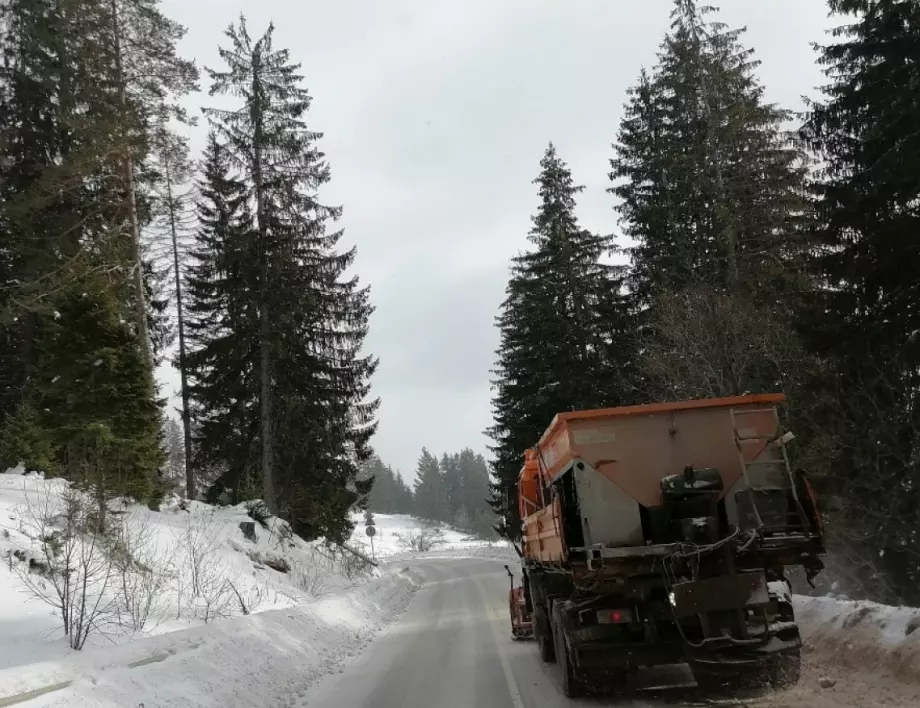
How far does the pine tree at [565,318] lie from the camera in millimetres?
25750

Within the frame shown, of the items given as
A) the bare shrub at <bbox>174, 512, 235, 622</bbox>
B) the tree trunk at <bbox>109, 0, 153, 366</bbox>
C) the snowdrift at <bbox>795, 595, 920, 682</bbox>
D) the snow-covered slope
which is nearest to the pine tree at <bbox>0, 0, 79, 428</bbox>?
the tree trunk at <bbox>109, 0, 153, 366</bbox>

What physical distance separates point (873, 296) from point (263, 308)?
58.8 ft

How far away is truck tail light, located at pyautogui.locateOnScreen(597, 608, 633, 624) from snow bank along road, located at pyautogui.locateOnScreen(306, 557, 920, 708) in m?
0.87

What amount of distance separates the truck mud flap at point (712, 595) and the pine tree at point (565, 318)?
18065 millimetres

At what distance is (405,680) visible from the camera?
8.92 metres

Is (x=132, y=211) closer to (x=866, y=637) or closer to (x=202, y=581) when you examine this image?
(x=202, y=581)

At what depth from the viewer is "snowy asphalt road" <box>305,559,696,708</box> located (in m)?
7.43

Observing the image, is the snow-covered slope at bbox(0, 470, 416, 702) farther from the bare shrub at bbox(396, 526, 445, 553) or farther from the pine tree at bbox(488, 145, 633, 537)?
the bare shrub at bbox(396, 526, 445, 553)

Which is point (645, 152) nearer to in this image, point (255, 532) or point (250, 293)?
point (250, 293)

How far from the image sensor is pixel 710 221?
21.7 m

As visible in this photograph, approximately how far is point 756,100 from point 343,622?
20.5 metres

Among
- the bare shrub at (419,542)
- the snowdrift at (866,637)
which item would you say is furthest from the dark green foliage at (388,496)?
the snowdrift at (866,637)

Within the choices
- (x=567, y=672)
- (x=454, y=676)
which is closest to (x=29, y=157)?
(x=454, y=676)

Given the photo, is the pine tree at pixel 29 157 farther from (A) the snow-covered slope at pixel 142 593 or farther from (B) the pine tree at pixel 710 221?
(B) the pine tree at pixel 710 221
